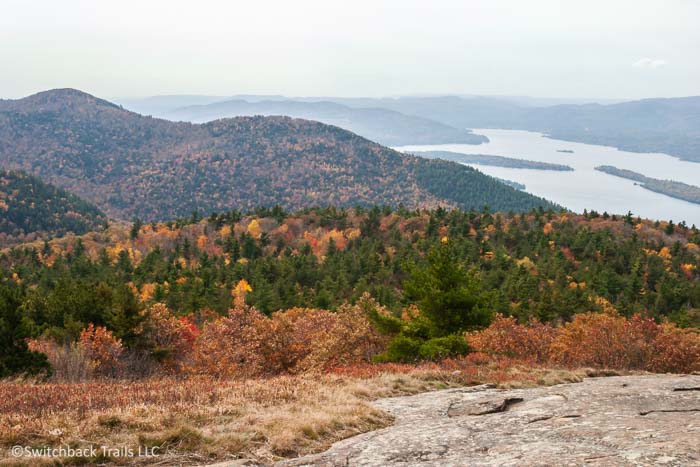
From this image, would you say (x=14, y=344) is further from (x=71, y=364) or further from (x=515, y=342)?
(x=515, y=342)

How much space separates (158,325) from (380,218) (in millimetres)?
105600

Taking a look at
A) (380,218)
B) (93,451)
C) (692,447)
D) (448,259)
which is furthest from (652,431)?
(380,218)

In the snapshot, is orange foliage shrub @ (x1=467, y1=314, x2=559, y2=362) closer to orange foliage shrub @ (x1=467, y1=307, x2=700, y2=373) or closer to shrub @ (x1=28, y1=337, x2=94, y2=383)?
orange foliage shrub @ (x1=467, y1=307, x2=700, y2=373)

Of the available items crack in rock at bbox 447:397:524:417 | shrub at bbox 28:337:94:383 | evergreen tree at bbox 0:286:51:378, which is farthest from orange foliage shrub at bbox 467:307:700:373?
evergreen tree at bbox 0:286:51:378

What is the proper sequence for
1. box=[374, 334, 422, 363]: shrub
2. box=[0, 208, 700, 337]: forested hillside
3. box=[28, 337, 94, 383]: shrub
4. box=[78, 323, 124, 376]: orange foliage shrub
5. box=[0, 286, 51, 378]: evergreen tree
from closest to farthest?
box=[0, 286, 51, 378]: evergreen tree, box=[28, 337, 94, 383]: shrub, box=[374, 334, 422, 363]: shrub, box=[78, 323, 124, 376]: orange foliage shrub, box=[0, 208, 700, 337]: forested hillside

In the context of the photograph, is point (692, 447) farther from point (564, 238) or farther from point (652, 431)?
point (564, 238)

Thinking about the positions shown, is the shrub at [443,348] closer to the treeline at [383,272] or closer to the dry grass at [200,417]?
the treeline at [383,272]

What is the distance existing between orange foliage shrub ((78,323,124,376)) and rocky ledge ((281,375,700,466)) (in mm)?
18944

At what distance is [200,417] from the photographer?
39.8ft

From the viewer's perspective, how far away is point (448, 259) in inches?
1097

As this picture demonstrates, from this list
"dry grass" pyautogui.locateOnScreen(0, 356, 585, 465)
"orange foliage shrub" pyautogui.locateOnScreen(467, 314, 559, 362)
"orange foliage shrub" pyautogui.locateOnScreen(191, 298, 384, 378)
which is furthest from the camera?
"orange foliage shrub" pyautogui.locateOnScreen(467, 314, 559, 362)

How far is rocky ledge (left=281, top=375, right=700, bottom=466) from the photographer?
9.78 m

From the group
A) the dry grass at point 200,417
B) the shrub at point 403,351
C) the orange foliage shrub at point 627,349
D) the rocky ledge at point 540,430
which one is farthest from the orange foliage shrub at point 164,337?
the rocky ledge at point 540,430

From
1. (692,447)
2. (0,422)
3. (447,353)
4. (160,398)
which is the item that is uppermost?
(692,447)
